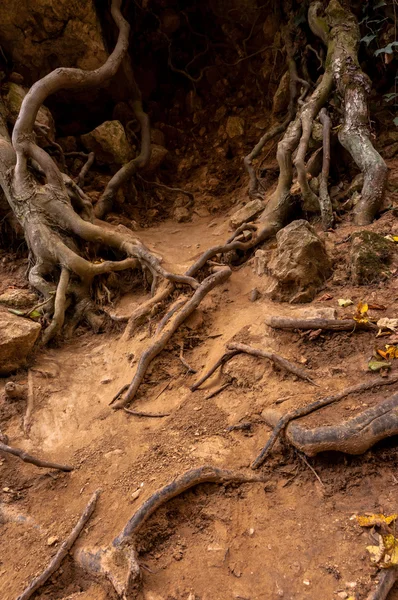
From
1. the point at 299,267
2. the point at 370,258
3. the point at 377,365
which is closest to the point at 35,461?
the point at 377,365

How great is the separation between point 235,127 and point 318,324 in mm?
6817

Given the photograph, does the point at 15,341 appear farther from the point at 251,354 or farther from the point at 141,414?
the point at 251,354

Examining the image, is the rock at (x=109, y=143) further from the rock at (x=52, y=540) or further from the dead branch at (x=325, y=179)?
the rock at (x=52, y=540)

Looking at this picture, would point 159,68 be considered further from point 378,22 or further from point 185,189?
point 378,22

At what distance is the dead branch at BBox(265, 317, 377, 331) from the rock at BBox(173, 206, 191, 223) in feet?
15.3

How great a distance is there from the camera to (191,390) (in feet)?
11.0

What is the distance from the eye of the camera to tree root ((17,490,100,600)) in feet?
6.47

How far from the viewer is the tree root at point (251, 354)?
2939mm

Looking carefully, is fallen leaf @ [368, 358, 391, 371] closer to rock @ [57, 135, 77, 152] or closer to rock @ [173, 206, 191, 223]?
rock @ [173, 206, 191, 223]

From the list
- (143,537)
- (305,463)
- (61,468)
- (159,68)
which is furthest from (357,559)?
(159,68)

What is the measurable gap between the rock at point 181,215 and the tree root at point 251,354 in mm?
4769

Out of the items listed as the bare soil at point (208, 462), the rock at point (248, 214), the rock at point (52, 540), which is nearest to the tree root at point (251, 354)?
the bare soil at point (208, 462)

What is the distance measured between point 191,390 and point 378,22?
6421mm

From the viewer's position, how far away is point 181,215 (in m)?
7.73
